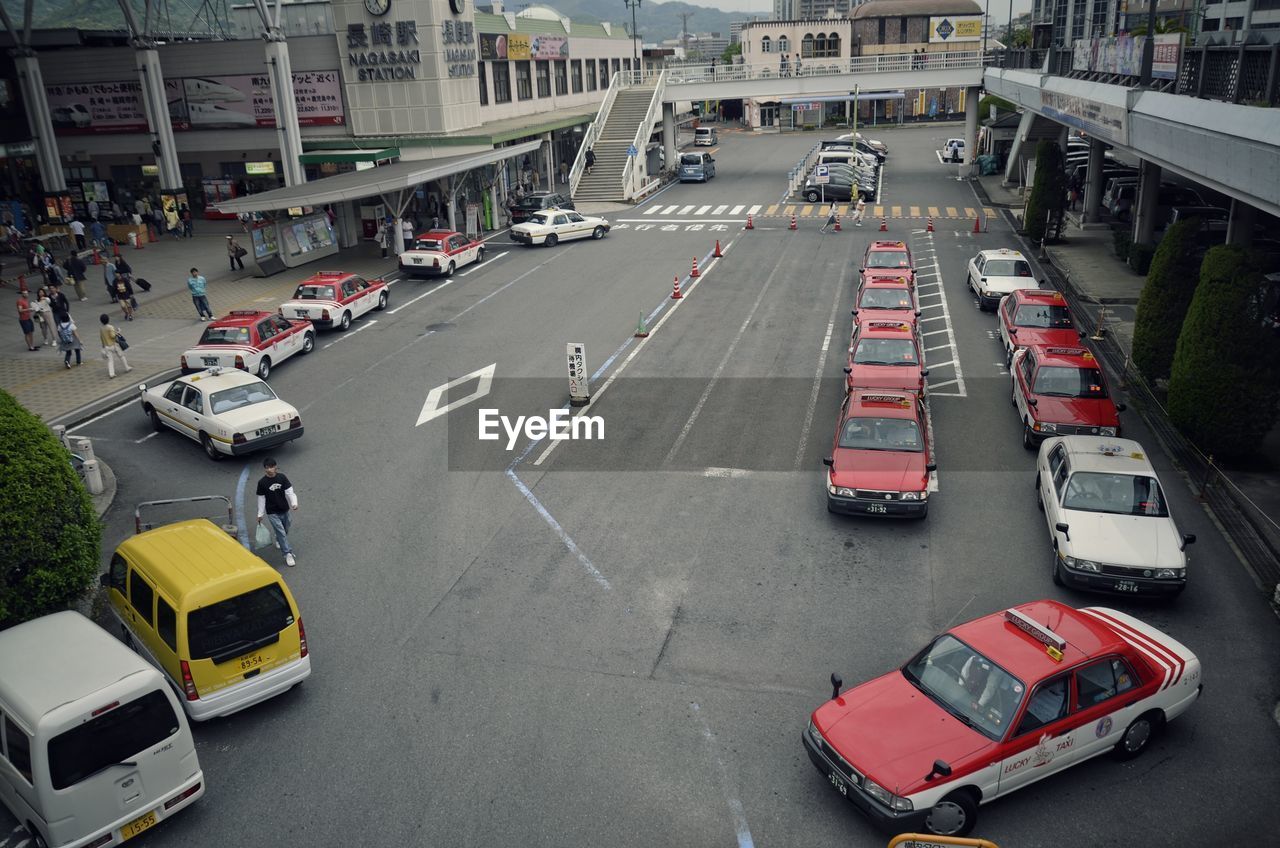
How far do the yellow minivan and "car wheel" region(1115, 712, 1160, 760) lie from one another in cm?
949

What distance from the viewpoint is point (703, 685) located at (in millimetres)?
11914

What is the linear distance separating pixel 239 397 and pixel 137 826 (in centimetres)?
1118

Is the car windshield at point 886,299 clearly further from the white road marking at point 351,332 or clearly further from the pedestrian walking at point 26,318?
the pedestrian walking at point 26,318

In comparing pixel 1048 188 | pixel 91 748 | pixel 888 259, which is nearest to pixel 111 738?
pixel 91 748

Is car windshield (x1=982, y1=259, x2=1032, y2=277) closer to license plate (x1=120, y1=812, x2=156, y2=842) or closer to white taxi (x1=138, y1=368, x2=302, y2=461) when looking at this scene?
white taxi (x1=138, y1=368, x2=302, y2=461)

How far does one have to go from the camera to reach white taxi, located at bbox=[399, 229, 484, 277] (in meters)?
34.2

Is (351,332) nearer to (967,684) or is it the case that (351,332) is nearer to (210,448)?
(210,448)

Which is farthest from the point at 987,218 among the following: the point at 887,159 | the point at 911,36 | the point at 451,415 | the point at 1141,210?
the point at 911,36

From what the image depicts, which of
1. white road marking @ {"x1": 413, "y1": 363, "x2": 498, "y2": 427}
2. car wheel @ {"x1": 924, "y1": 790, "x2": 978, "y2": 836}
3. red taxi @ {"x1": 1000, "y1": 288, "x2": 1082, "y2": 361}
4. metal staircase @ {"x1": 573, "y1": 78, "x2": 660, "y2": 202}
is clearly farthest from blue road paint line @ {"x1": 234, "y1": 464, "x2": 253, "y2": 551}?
metal staircase @ {"x1": 573, "y1": 78, "x2": 660, "y2": 202}

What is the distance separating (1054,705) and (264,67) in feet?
146

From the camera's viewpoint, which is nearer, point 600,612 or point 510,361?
point 600,612

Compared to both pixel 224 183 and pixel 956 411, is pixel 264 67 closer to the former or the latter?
Answer: pixel 224 183

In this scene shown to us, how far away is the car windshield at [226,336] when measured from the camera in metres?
23.5

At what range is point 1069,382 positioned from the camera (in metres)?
19.0
